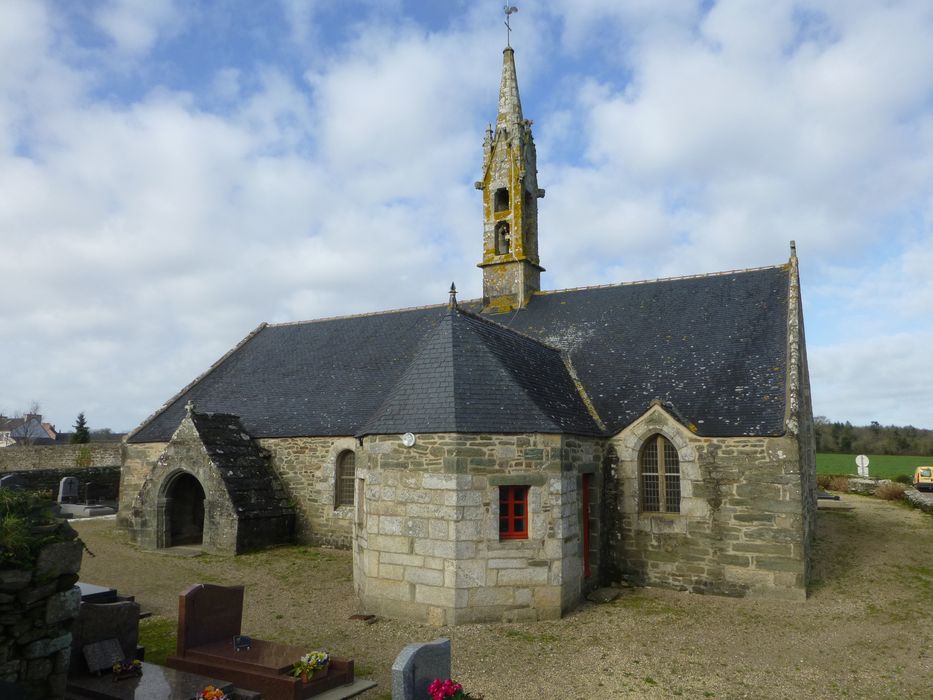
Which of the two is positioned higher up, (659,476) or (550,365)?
(550,365)

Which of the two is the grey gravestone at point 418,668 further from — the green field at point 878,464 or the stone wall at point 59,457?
the green field at point 878,464

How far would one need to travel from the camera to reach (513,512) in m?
11.4

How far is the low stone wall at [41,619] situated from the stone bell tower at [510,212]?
15.5 metres

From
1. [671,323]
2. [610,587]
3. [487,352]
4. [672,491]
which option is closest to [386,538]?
[487,352]

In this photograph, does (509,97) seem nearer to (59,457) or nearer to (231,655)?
(231,655)

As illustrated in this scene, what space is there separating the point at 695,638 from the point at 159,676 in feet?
24.9

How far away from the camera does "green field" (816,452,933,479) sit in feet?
140

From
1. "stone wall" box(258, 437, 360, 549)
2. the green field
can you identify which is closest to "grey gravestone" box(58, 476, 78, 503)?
"stone wall" box(258, 437, 360, 549)

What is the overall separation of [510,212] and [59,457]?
24350 millimetres

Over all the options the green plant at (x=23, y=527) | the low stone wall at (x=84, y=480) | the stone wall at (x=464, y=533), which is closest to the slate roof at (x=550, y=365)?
the stone wall at (x=464, y=533)

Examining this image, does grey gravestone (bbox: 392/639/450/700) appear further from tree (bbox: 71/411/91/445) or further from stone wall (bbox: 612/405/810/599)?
Result: tree (bbox: 71/411/91/445)

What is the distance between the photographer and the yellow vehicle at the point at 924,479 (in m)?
32.8

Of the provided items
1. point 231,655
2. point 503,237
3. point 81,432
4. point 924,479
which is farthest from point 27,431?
point 924,479

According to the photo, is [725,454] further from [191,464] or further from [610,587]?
[191,464]
